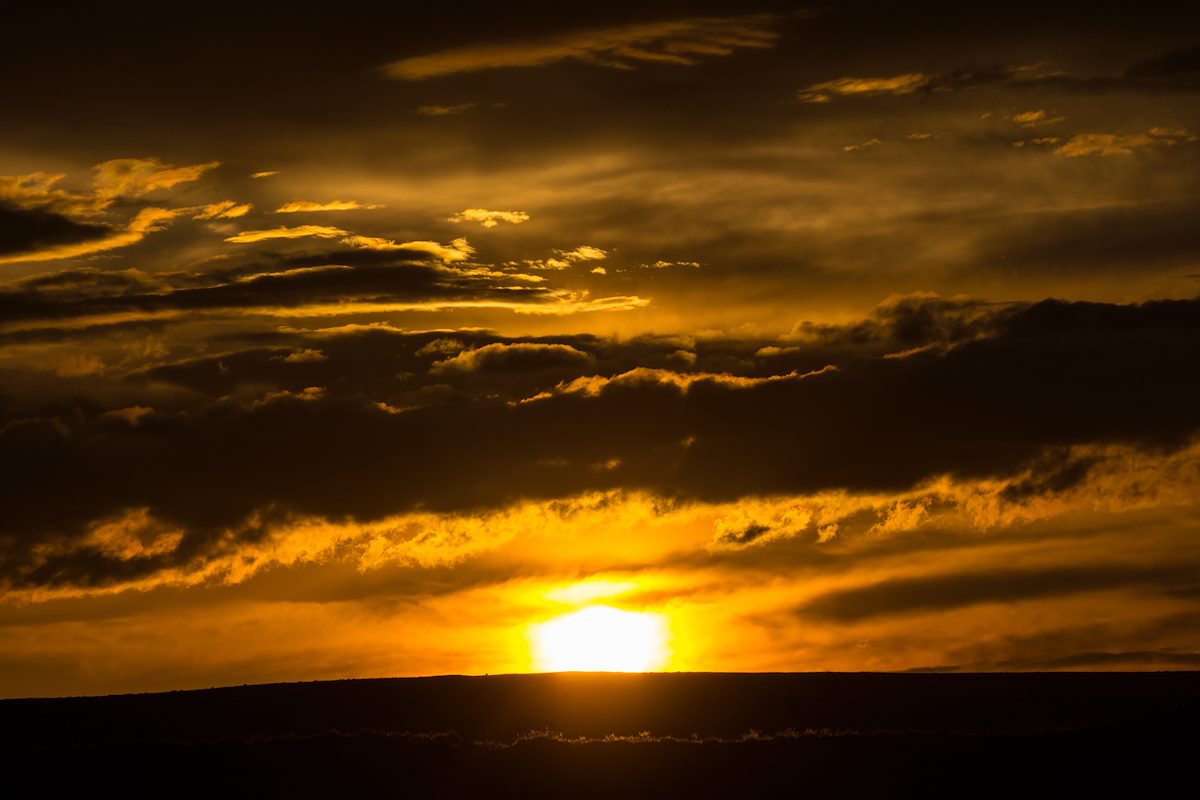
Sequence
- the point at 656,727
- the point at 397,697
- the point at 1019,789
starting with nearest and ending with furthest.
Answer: the point at 1019,789
the point at 656,727
the point at 397,697

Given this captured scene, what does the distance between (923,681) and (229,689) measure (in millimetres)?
30257

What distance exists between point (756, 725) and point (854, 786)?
49.3 ft

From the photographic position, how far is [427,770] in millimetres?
36656

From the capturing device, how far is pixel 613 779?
3600cm

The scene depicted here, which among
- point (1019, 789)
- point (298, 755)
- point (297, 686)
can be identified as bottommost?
point (1019, 789)

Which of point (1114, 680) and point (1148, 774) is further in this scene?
point (1114, 680)

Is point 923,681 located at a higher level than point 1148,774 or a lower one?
higher

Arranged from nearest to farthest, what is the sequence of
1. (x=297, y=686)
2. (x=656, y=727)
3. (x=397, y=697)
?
(x=656, y=727) < (x=397, y=697) < (x=297, y=686)

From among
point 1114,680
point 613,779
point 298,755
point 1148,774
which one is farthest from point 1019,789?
point 1114,680

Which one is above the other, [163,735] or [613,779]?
[163,735]

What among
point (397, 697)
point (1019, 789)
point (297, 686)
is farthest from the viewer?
point (297, 686)

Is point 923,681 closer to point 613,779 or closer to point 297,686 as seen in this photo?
point 297,686

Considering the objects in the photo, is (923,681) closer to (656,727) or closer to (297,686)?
(656,727)

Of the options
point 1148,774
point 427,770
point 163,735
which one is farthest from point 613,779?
point 163,735
